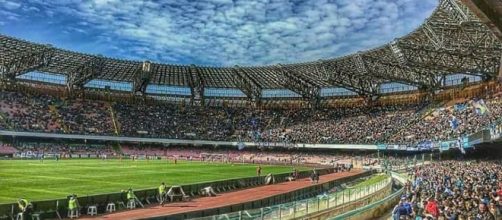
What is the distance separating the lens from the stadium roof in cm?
6297

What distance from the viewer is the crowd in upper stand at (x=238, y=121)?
7744 centimetres

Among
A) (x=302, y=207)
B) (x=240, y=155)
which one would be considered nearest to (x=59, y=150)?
(x=240, y=155)

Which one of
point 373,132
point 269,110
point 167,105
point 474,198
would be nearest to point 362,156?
point 373,132

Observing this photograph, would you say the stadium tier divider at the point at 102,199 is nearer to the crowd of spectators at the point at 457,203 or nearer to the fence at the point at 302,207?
the fence at the point at 302,207

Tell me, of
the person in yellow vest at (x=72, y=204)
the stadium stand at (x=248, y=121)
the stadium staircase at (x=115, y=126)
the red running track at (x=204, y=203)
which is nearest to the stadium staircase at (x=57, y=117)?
the stadium stand at (x=248, y=121)

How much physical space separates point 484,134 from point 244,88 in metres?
67.4

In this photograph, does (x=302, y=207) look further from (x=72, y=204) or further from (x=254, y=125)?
(x=254, y=125)

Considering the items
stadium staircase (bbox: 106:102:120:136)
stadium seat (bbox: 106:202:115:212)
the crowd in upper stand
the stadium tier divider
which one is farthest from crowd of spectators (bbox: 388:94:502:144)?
stadium staircase (bbox: 106:102:120:136)

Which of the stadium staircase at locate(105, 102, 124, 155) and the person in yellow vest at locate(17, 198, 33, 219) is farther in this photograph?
the stadium staircase at locate(105, 102, 124, 155)

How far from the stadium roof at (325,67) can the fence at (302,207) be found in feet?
91.2

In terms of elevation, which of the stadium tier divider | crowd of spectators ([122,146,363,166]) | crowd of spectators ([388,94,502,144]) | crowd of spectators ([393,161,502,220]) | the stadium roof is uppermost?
the stadium roof

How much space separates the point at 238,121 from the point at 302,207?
8608 centimetres

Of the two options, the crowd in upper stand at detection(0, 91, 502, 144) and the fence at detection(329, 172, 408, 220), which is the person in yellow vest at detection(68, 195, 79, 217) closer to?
the fence at detection(329, 172, 408, 220)

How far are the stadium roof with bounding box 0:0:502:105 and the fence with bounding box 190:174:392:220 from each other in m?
27.8
